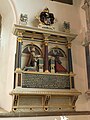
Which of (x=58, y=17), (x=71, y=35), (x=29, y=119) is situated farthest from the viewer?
(x=58, y=17)

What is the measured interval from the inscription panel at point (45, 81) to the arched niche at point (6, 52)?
0.95ft

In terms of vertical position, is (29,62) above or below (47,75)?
above

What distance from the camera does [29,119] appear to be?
3479 millimetres

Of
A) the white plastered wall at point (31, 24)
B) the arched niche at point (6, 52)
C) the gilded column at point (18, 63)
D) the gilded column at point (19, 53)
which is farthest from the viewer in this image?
the white plastered wall at point (31, 24)

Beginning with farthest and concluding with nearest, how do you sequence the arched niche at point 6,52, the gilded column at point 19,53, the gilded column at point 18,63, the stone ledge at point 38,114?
the arched niche at point 6,52 → the gilded column at point 19,53 → the gilded column at point 18,63 → the stone ledge at point 38,114

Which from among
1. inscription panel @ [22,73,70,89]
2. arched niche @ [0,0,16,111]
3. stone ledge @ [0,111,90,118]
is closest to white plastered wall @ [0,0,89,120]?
arched niche @ [0,0,16,111]

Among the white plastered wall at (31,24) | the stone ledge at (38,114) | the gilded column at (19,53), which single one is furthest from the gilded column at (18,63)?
the stone ledge at (38,114)

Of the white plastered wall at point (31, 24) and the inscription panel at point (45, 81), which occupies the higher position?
the white plastered wall at point (31, 24)

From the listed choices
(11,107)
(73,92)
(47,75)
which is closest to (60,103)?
→ (73,92)

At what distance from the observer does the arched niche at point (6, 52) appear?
12.5ft

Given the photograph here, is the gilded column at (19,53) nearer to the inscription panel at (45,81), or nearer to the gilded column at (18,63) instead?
the gilded column at (18,63)

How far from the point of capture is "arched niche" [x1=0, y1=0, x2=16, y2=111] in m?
3.80

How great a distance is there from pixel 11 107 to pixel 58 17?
2.21 m

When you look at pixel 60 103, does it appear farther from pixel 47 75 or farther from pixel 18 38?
pixel 18 38
